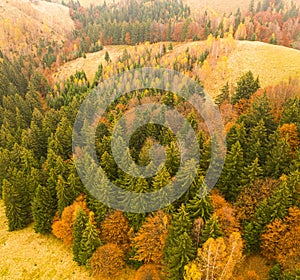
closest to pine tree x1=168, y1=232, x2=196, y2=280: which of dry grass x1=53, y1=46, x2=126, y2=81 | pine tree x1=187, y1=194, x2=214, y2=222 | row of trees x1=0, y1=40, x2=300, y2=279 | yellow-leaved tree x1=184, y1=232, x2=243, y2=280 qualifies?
row of trees x1=0, y1=40, x2=300, y2=279

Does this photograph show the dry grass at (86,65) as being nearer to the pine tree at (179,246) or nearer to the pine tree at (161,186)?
the pine tree at (161,186)

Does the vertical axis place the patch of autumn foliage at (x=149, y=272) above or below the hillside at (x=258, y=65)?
below

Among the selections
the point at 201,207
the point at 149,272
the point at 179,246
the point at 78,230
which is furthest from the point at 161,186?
the point at 78,230

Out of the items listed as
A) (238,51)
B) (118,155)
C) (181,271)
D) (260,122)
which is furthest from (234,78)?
(181,271)

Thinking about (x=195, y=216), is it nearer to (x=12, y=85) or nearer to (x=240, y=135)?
(x=240, y=135)

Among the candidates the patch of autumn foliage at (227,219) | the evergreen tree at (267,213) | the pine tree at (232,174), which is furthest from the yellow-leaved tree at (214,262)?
the pine tree at (232,174)

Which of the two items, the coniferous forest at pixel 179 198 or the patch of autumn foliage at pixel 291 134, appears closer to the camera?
the coniferous forest at pixel 179 198

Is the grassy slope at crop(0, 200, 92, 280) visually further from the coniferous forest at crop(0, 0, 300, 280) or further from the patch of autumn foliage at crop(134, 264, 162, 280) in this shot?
the patch of autumn foliage at crop(134, 264, 162, 280)

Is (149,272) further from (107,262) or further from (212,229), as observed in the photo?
(212,229)
